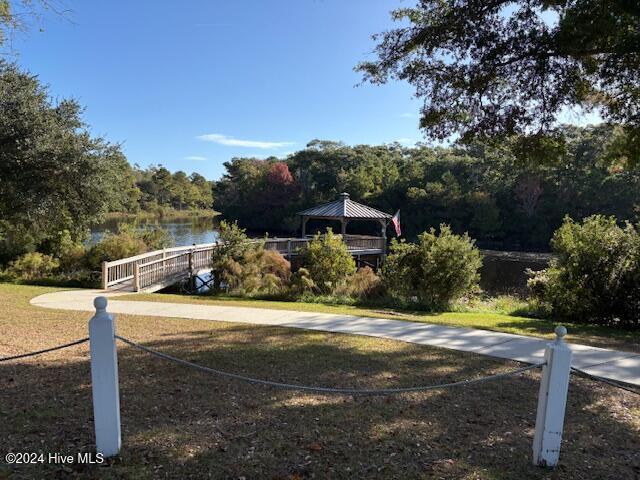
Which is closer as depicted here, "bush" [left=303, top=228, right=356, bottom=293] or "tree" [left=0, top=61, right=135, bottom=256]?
"tree" [left=0, top=61, right=135, bottom=256]

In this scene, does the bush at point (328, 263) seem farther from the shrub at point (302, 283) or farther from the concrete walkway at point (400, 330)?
the concrete walkway at point (400, 330)

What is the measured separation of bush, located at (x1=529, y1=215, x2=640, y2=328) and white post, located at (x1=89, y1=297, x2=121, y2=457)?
1169 centimetres

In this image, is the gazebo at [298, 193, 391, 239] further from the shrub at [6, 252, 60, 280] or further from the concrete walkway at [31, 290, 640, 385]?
the concrete walkway at [31, 290, 640, 385]

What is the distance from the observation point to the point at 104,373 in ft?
10.8

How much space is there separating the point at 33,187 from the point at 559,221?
50460mm

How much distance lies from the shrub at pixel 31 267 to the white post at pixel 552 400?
1911 cm

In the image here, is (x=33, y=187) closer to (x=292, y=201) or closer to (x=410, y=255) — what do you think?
(x=410, y=255)

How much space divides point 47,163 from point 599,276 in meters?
14.0

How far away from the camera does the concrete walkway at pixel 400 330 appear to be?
690 cm

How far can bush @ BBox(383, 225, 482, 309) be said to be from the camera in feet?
44.0

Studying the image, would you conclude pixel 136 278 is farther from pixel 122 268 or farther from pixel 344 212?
pixel 344 212

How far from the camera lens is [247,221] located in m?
74.4

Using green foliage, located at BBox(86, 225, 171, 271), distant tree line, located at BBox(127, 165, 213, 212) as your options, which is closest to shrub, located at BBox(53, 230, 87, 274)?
green foliage, located at BBox(86, 225, 171, 271)

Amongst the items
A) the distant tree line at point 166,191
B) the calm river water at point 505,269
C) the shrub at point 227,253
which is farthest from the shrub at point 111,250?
the distant tree line at point 166,191
